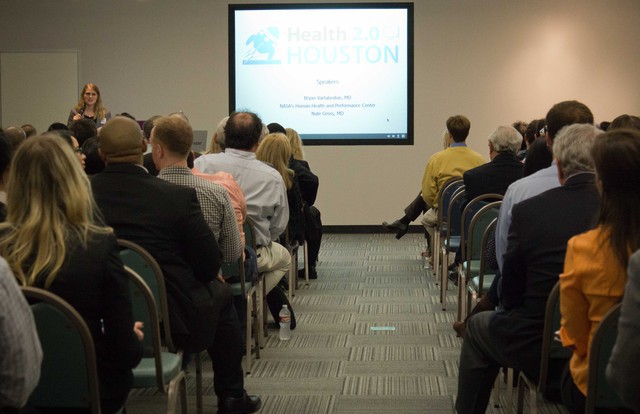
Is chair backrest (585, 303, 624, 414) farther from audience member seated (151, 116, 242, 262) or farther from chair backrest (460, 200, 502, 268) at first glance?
chair backrest (460, 200, 502, 268)

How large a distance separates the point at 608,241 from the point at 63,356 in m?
1.48

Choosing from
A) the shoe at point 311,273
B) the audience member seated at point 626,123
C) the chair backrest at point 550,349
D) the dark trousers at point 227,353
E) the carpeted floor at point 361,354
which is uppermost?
the audience member seated at point 626,123

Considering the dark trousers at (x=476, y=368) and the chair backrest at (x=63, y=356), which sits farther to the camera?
the dark trousers at (x=476, y=368)

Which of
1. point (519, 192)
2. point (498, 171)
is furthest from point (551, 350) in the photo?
point (498, 171)

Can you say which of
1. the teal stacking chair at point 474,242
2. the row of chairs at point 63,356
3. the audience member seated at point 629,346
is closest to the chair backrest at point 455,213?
the teal stacking chair at point 474,242

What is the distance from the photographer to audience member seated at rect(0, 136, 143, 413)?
2.31m

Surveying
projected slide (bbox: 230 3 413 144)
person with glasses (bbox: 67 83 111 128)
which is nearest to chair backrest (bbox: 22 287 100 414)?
person with glasses (bbox: 67 83 111 128)

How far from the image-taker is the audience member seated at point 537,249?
2799 millimetres

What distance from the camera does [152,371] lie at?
2893 millimetres

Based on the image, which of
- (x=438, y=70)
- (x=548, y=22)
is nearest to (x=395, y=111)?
(x=438, y=70)

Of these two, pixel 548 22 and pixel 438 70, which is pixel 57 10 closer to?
pixel 438 70

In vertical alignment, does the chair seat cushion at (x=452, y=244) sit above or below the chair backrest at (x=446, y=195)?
below

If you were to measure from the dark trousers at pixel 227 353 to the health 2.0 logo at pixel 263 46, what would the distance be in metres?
7.08

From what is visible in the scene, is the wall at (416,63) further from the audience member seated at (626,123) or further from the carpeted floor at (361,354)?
the audience member seated at (626,123)
